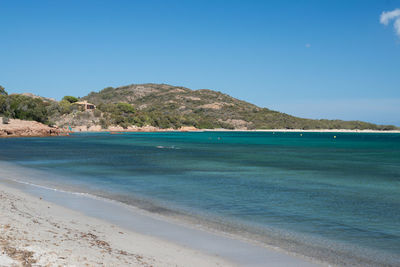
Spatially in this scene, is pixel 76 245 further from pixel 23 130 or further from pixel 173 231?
pixel 23 130

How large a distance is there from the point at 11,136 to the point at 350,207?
317 ft

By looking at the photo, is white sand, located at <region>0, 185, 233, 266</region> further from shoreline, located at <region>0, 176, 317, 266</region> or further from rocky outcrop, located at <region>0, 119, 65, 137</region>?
rocky outcrop, located at <region>0, 119, 65, 137</region>

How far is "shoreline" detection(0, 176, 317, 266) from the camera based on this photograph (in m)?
8.40

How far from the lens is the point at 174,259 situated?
8.07 m

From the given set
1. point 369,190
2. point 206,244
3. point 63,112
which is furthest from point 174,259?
point 63,112

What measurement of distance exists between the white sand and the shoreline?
49 millimetres

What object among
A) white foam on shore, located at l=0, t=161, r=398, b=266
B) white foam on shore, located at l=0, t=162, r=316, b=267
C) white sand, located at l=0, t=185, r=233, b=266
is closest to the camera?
white sand, located at l=0, t=185, r=233, b=266

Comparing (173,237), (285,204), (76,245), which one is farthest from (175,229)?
(285,204)

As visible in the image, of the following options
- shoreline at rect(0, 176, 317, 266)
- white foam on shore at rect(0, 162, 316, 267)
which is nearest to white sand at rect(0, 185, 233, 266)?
shoreline at rect(0, 176, 317, 266)

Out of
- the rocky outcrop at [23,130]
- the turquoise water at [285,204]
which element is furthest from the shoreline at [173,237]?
the rocky outcrop at [23,130]

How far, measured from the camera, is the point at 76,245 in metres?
8.02

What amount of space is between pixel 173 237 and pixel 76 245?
9.68ft

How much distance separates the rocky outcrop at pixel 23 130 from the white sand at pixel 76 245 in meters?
92.5

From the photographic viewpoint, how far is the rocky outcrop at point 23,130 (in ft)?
307
